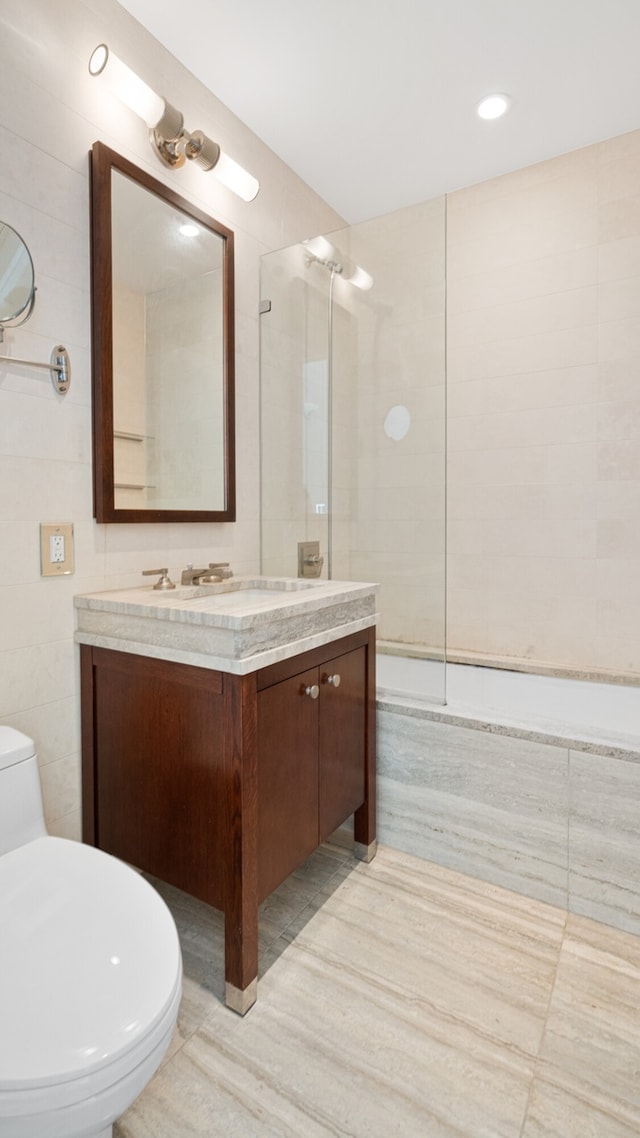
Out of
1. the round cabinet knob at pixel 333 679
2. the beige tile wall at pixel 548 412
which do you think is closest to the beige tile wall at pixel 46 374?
the round cabinet knob at pixel 333 679

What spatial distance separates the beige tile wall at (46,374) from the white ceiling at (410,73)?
258 mm

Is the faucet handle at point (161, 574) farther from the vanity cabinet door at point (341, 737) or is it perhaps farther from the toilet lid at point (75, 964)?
the toilet lid at point (75, 964)

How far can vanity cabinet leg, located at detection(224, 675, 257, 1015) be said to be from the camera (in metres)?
1.17

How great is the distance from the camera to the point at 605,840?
1480mm

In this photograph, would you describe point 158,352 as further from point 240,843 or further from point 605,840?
point 605,840

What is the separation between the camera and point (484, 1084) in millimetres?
1069

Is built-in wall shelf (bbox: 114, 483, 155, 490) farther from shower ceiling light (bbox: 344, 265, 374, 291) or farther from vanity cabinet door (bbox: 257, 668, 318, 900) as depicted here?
shower ceiling light (bbox: 344, 265, 374, 291)

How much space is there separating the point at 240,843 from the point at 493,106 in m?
2.49

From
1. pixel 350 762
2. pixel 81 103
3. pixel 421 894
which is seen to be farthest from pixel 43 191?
pixel 421 894

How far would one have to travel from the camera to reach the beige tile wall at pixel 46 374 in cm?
129

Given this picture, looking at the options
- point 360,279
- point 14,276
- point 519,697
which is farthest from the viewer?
point 519,697

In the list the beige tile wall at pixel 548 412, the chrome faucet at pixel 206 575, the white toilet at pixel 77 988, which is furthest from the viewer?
the beige tile wall at pixel 548 412

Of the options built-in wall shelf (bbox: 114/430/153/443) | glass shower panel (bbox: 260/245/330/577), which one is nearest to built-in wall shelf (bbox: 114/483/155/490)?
built-in wall shelf (bbox: 114/430/153/443)

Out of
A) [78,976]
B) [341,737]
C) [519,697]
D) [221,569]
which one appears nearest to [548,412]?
[519,697]
